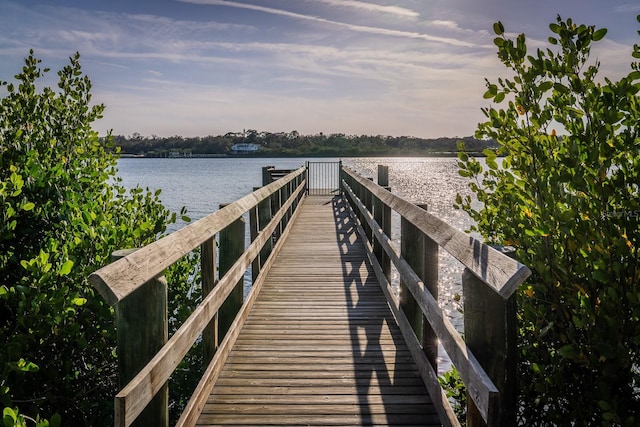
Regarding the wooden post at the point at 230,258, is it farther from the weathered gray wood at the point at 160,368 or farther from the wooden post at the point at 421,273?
the wooden post at the point at 421,273

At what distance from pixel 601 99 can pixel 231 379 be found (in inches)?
110

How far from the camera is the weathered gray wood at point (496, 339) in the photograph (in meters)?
1.88

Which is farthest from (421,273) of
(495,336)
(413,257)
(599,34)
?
(599,34)

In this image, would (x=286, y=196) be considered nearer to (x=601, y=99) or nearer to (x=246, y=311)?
(x=246, y=311)

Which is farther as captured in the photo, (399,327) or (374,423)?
(399,327)

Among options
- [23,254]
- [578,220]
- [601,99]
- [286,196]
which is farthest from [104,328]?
[286,196]

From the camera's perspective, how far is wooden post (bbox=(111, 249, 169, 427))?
2.04 metres

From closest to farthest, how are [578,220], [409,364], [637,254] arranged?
1. [637,254]
2. [578,220]
3. [409,364]

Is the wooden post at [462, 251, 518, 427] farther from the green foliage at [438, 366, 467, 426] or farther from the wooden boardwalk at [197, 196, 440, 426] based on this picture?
the green foliage at [438, 366, 467, 426]

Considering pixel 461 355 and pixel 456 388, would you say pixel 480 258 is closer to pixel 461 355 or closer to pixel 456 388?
pixel 461 355

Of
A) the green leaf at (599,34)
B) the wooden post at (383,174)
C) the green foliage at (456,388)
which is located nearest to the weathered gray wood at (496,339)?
the green leaf at (599,34)

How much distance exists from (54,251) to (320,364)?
209 cm

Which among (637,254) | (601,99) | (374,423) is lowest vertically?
(374,423)

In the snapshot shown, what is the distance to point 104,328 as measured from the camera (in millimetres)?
4105
